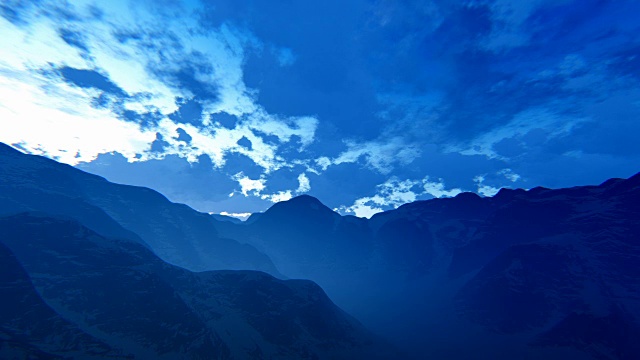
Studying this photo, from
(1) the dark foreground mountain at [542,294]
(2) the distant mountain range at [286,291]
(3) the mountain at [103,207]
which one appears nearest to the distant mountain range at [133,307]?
(2) the distant mountain range at [286,291]

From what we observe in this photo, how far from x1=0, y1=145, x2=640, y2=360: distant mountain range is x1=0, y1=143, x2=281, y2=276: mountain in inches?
32.8

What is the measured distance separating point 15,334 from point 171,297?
30060mm

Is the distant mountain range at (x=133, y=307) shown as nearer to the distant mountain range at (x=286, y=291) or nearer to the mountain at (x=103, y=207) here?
the distant mountain range at (x=286, y=291)

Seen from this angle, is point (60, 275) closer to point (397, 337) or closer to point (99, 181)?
point (397, 337)

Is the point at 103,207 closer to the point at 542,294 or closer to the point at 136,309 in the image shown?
the point at 136,309

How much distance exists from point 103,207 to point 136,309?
→ 425 ft

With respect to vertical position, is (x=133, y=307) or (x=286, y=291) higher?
(x=286, y=291)

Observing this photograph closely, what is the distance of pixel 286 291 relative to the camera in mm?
103438

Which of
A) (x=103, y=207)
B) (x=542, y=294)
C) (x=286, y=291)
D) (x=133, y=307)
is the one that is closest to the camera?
(x=133, y=307)

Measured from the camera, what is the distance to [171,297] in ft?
254

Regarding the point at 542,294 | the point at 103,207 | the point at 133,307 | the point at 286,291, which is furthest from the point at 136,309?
the point at 542,294

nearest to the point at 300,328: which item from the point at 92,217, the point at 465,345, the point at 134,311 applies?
the point at 134,311

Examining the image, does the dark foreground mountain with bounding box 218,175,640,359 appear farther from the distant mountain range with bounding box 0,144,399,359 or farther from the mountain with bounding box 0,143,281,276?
the mountain with bounding box 0,143,281,276

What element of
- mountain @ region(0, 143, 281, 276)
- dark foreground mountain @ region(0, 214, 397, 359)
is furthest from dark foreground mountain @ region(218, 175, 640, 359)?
mountain @ region(0, 143, 281, 276)
